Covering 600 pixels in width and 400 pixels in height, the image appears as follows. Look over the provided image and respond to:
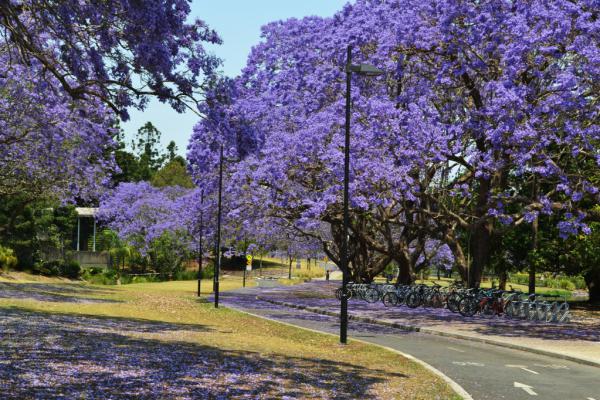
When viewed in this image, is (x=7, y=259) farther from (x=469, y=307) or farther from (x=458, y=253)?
(x=469, y=307)

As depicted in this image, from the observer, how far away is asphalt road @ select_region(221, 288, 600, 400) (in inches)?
455

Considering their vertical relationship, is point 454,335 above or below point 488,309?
below

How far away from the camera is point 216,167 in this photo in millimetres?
36594

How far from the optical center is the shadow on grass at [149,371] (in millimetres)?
9445

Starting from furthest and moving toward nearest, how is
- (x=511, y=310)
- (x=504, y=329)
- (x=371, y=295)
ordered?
1. (x=371, y=295)
2. (x=511, y=310)
3. (x=504, y=329)

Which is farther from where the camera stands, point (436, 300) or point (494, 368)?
point (436, 300)

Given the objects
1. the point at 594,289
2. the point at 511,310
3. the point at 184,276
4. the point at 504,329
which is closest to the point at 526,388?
the point at 504,329

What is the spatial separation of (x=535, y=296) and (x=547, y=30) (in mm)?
11933

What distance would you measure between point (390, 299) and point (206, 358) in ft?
74.7

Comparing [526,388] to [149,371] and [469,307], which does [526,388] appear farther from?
[469,307]

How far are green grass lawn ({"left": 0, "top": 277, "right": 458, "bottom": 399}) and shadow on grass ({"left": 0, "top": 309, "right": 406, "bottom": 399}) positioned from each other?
0.02 m

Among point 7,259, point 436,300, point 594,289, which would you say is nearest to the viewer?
point 436,300

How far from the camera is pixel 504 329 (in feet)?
76.2

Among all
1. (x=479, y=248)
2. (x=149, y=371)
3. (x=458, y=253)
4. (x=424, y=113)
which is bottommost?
(x=149, y=371)
